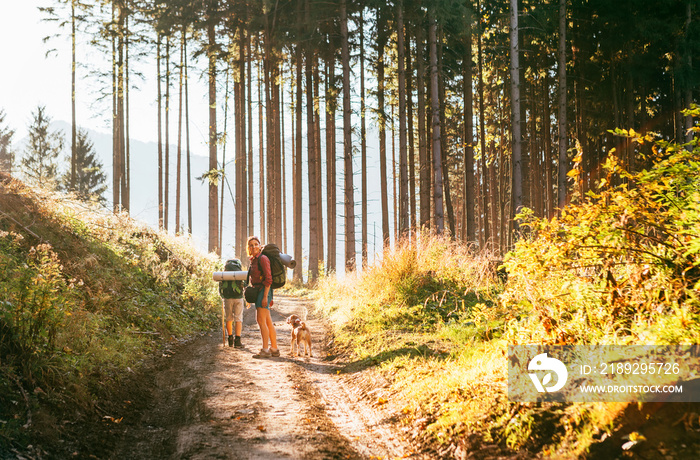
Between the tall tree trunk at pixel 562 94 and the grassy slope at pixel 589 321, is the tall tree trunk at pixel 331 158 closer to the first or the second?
the tall tree trunk at pixel 562 94

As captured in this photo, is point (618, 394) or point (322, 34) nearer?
point (618, 394)

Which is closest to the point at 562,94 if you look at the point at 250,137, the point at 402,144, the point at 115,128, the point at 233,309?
the point at 402,144

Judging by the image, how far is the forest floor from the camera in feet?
13.3

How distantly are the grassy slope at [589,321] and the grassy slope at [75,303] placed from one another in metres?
3.70

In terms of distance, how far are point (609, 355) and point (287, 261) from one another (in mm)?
6134

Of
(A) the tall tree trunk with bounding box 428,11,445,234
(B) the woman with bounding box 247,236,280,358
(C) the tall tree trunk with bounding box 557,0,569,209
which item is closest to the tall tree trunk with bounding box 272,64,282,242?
(A) the tall tree trunk with bounding box 428,11,445,234

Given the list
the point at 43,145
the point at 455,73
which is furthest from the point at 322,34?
the point at 43,145

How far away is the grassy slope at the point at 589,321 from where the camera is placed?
10.4 feet

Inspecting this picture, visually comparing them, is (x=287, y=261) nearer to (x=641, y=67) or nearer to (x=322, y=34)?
(x=322, y=34)

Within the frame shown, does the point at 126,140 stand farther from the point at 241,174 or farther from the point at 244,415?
the point at 244,415

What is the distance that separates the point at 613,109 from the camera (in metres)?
21.8

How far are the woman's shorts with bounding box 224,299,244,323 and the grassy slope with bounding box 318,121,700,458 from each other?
4826mm

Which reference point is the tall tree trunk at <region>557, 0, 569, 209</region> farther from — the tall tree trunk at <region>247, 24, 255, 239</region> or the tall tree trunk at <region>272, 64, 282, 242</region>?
the tall tree trunk at <region>247, 24, 255, 239</region>

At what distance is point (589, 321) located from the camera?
4.30 metres
